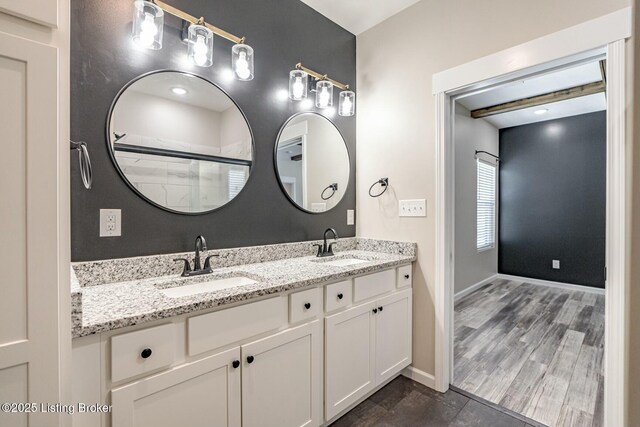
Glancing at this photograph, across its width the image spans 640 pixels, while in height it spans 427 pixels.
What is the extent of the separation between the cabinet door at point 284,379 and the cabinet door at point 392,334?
50cm

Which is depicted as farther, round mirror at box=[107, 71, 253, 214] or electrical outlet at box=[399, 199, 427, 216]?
electrical outlet at box=[399, 199, 427, 216]

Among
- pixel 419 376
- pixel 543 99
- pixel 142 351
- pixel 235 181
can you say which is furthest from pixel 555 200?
pixel 142 351

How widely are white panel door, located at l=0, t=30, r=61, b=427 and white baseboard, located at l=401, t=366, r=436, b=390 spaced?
2.01 metres

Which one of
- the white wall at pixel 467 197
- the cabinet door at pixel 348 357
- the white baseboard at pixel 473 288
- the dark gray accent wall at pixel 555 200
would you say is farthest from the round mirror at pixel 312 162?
the dark gray accent wall at pixel 555 200

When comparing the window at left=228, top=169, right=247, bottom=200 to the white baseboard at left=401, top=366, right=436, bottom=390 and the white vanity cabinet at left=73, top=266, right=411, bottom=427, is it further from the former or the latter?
the white baseboard at left=401, top=366, right=436, bottom=390

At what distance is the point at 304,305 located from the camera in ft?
4.67

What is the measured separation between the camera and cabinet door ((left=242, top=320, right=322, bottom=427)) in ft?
4.00

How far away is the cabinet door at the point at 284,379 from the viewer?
1220mm

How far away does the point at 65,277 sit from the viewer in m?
0.75

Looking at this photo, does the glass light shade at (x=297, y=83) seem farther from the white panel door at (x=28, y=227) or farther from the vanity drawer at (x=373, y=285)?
the white panel door at (x=28, y=227)

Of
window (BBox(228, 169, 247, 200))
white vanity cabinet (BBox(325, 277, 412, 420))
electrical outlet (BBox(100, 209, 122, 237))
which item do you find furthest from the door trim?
electrical outlet (BBox(100, 209, 122, 237))

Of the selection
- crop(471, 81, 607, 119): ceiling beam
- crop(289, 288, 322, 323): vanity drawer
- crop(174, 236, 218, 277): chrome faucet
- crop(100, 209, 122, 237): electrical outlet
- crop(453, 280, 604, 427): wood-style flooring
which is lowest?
crop(453, 280, 604, 427): wood-style flooring

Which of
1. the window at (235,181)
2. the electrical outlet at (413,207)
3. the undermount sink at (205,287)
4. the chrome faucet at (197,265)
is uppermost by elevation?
the window at (235,181)

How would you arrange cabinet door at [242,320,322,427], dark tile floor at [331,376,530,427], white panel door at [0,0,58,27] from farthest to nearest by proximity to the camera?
dark tile floor at [331,376,530,427] < cabinet door at [242,320,322,427] < white panel door at [0,0,58,27]
